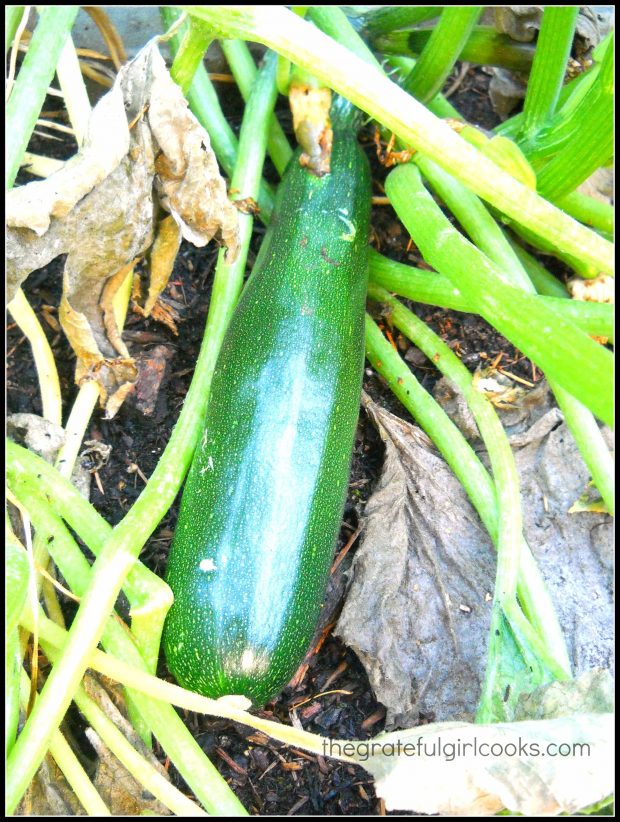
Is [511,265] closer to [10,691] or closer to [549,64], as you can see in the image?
[549,64]

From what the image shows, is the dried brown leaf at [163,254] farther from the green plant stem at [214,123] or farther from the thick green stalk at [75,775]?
the thick green stalk at [75,775]

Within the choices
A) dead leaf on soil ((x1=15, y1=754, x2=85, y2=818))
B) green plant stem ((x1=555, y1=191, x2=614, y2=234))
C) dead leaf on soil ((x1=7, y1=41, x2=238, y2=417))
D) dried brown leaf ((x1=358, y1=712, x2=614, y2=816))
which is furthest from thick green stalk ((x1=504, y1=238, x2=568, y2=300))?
dead leaf on soil ((x1=15, y1=754, x2=85, y2=818))

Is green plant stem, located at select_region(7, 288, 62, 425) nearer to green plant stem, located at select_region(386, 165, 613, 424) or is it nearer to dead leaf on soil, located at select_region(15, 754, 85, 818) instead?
dead leaf on soil, located at select_region(15, 754, 85, 818)

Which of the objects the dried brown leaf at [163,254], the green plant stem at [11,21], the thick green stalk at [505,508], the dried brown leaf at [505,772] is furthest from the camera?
the dried brown leaf at [163,254]

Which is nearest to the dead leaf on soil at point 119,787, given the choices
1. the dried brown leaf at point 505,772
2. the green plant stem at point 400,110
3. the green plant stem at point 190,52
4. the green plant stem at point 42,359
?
the dried brown leaf at point 505,772

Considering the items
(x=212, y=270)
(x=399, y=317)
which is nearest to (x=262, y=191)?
(x=212, y=270)

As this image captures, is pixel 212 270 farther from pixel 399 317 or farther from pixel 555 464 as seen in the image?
pixel 555 464
